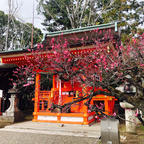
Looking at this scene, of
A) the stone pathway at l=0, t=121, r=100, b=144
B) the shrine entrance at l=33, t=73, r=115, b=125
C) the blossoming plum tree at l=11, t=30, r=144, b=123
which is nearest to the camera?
the blossoming plum tree at l=11, t=30, r=144, b=123

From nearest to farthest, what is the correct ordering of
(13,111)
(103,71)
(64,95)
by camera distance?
(103,71) → (13,111) → (64,95)

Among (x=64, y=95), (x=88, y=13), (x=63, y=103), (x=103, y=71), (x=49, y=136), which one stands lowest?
(x=49, y=136)

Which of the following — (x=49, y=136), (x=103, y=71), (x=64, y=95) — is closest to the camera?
(x=103, y=71)

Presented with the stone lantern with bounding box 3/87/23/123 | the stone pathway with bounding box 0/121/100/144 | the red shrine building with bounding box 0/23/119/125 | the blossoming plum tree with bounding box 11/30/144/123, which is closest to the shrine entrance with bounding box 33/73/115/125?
the red shrine building with bounding box 0/23/119/125

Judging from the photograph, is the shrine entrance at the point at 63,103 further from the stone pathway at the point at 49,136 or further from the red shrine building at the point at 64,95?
the stone pathway at the point at 49,136

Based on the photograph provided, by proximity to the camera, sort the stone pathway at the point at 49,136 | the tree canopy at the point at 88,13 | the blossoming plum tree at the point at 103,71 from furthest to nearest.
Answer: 1. the tree canopy at the point at 88,13
2. the stone pathway at the point at 49,136
3. the blossoming plum tree at the point at 103,71

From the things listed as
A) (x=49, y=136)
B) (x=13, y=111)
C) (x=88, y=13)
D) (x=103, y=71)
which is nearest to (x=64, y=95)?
(x=13, y=111)

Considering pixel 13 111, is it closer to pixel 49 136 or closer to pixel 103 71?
pixel 49 136

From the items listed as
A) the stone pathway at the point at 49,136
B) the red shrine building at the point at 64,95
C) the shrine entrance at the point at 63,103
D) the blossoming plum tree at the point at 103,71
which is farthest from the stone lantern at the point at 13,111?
the blossoming plum tree at the point at 103,71

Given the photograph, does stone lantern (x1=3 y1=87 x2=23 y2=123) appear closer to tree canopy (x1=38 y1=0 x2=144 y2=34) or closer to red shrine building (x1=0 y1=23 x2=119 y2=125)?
red shrine building (x1=0 y1=23 x2=119 y2=125)

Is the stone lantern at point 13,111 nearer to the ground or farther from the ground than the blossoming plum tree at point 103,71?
nearer to the ground

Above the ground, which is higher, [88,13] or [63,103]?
[88,13]

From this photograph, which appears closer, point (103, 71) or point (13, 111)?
point (103, 71)

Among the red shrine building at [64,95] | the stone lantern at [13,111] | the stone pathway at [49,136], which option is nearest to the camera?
the stone pathway at [49,136]
